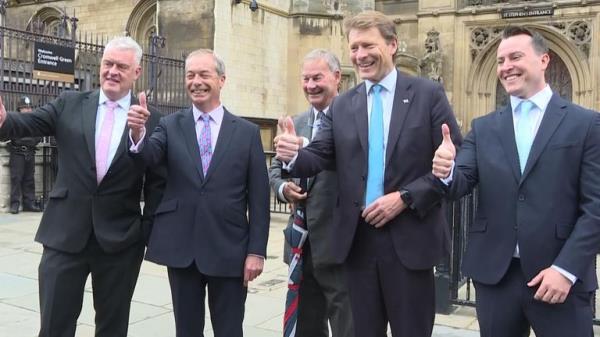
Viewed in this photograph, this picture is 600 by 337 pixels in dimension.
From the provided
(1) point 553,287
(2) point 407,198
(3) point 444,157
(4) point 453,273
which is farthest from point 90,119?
(4) point 453,273

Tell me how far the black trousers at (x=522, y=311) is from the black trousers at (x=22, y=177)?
9570mm

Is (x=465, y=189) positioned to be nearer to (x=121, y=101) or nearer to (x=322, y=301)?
(x=322, y=301)

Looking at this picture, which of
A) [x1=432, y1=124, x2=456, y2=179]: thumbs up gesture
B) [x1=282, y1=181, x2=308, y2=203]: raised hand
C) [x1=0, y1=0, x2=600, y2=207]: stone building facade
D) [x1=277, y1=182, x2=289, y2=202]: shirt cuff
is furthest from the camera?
[x1=0, y1=0, x2=600, y2=207]: stone building facade

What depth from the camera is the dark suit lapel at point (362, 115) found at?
2.85 meters

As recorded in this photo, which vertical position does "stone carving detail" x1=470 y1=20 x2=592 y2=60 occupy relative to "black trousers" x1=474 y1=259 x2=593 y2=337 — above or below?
above

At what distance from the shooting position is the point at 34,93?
10.7 meters

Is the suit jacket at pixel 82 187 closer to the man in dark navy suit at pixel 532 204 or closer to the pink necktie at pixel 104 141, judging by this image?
the pink necktie at pixel 104 141

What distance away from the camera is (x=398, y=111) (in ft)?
9.27

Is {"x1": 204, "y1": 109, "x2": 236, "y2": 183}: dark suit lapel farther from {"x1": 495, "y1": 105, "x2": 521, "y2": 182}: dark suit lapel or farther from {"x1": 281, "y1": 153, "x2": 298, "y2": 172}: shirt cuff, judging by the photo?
{"x1": 495, "y1": 105, "x2": 521, "y2": 182}: dark suit lapel

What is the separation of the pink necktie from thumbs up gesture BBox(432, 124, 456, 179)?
179cm

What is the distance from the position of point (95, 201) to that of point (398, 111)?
169 cm

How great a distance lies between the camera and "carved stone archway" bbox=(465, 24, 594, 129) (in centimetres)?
1659

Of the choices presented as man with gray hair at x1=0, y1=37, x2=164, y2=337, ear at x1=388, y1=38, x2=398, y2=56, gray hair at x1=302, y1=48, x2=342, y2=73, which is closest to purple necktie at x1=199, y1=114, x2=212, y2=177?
man with gray hair at x1=0, y1=37, x2=164, y2=337

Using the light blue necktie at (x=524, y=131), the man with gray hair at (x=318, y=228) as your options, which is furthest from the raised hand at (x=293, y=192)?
the light blue necktie at (x=524, y=131)
